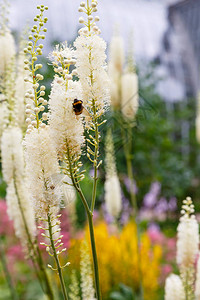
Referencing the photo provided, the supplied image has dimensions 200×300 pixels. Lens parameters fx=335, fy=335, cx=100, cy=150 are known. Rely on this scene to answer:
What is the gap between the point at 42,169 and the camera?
301 millimetres

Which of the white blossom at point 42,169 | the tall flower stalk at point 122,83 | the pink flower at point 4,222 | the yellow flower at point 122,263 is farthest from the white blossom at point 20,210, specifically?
the pink flower at point 4,222

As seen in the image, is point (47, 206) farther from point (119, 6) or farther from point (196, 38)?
point (196, 38)

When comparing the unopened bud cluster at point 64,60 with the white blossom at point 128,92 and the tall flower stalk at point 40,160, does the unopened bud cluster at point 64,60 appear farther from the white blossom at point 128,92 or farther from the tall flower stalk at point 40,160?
the white blossom at point 128,92

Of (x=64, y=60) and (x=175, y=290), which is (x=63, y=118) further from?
(x=175, y=290)

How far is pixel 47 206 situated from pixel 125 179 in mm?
2110

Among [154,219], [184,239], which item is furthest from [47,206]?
[154,219]

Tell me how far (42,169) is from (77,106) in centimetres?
6

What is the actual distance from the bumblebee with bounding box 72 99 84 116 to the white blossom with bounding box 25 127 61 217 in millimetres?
33

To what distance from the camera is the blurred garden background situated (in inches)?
38.3

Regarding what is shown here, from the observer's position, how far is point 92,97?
31 centimetres

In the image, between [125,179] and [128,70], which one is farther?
[125,179]

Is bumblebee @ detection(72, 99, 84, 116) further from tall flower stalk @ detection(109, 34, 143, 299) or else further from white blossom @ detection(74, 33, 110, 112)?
tall flower stalk @ detection(109, 34, 143, 299)

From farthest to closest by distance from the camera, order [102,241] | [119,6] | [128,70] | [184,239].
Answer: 1. [119,6]
2. [102,241]
3. [128,70]
4. [184,239]

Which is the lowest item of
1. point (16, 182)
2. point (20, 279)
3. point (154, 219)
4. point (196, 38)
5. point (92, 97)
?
point (154, 219)
